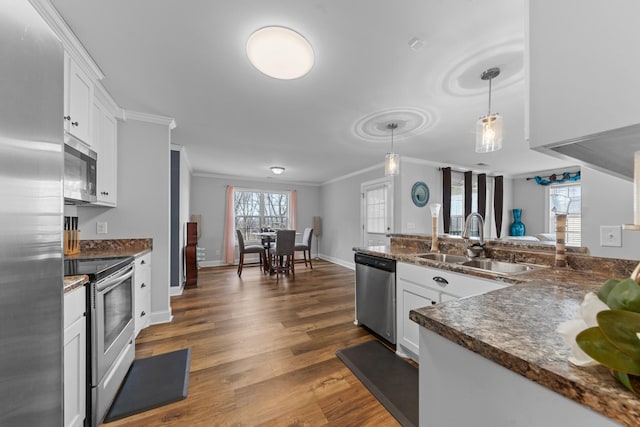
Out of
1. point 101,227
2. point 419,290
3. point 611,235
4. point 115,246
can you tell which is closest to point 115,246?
point 115,246

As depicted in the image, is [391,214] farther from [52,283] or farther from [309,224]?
[52,283]

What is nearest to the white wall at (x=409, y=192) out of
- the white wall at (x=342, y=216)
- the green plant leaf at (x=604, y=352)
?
the white wall at (x=342, y=216)

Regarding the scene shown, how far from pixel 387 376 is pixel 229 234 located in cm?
506

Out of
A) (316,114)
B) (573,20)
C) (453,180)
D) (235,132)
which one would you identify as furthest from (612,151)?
(453,180)

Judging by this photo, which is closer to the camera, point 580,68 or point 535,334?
point 580,68

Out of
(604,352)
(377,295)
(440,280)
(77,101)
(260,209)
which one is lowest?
(377,295)

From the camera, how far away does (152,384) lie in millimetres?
1649

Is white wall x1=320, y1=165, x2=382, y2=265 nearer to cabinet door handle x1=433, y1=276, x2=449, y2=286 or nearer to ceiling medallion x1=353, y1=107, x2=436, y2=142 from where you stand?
ceiling medallion x1=353, y1=107, x2=436, y2=142

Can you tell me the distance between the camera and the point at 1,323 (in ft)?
1.79

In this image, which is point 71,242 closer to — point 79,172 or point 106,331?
point 79,172

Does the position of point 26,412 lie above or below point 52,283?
below

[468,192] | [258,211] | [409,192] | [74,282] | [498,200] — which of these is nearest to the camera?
[74,282]

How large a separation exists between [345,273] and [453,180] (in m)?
3.16

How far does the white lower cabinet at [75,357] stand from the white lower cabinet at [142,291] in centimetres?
88
